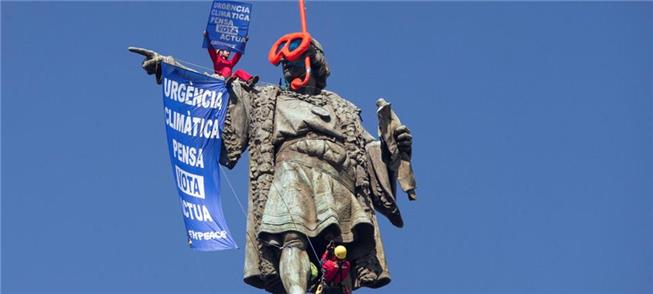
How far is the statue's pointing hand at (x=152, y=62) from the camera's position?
983 inches

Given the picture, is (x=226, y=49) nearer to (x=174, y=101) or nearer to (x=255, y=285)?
(x=174, y=101)

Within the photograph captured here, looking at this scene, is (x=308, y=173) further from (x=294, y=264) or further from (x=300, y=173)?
(x=294, y=264)

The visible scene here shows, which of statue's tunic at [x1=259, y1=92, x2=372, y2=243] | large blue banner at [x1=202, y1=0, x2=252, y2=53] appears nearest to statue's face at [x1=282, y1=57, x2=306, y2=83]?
statue's tunic at [x1=259, y1=92, x2=372, y2=243]

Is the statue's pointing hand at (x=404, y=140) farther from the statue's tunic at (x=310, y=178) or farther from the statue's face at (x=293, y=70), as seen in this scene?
the statue's face at (x=293, y=70)

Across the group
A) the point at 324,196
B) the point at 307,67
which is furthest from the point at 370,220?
the point at 307,67

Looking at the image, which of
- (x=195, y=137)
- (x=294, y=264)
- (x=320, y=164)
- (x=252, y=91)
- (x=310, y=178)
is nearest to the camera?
(x=294, y=264)

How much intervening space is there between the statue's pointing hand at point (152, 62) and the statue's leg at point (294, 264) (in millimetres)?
2971

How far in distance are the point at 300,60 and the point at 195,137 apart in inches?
70.4

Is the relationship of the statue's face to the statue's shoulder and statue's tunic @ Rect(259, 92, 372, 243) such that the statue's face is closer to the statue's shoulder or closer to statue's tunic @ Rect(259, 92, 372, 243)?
the statue's shoulder

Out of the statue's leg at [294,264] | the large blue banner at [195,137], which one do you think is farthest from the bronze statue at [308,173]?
the large blue banner at [195,137]

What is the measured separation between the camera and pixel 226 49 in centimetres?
2561

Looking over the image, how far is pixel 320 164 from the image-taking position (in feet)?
80.6

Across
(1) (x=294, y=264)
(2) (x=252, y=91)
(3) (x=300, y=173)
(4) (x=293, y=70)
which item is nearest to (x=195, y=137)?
(2) (x=252, y=91)

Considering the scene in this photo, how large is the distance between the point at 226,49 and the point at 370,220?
321 centimetres
